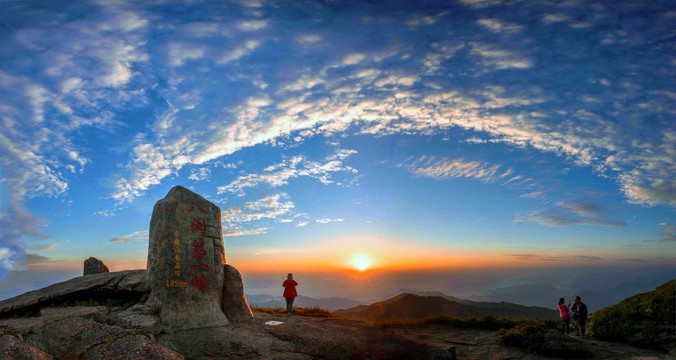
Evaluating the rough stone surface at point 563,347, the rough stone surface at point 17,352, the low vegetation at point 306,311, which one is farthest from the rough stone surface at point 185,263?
the rough stone surface at point 563,347

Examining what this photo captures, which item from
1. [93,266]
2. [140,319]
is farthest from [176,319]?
[93,266]

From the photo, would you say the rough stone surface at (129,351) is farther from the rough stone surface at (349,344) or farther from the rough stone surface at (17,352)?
the rough stone surface at (349,344)

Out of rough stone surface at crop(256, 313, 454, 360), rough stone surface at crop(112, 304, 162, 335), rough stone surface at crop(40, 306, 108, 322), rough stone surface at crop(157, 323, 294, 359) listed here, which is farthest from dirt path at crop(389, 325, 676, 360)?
rough stone surface at crop(40, 306, 108, 322)

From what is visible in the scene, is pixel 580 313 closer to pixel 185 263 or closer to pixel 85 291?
pixel 185 263

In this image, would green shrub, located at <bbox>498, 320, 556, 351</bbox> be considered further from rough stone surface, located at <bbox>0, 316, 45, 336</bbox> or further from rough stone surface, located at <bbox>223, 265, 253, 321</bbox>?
rough stone surface, located at <bbox>0, 316, 45, 336</bbox>

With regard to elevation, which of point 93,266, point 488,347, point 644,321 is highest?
point 93,266

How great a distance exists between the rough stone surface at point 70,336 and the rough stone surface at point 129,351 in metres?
0.31

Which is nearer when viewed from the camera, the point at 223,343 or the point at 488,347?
the point at 223,343

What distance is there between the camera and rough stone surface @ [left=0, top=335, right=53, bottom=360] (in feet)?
25.5

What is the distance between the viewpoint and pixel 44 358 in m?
8.20

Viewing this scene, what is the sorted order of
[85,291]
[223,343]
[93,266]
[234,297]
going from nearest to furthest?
[223,343] → [85,291] → [234,297] → [93,266]

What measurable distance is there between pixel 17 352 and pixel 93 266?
36.9 feet

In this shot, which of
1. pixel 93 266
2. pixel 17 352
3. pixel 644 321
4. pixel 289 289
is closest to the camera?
pixel 17 352

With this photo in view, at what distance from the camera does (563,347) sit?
35.8ft
